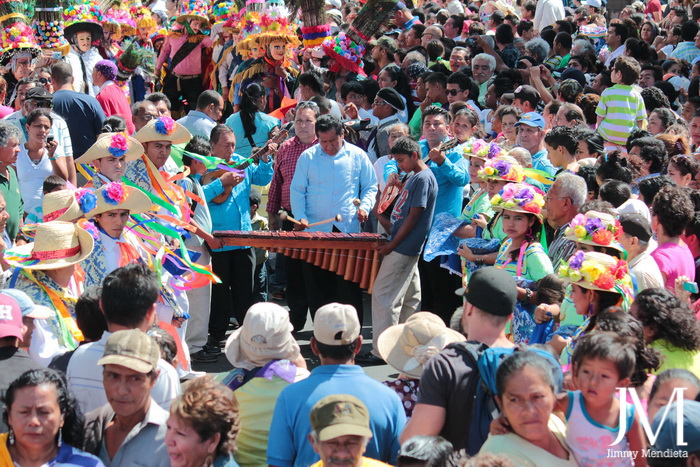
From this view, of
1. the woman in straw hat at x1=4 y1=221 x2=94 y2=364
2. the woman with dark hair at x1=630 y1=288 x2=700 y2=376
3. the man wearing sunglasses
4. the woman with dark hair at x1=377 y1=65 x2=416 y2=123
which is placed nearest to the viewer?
the woman with dark hair at x1=630 y1=288 x2=700 y2=376

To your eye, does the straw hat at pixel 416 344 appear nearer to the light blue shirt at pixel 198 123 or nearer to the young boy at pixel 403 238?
the young boy at pixel 403 238

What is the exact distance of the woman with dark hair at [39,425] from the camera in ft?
12.0

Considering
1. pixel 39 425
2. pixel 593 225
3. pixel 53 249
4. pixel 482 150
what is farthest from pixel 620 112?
pixel 39 425

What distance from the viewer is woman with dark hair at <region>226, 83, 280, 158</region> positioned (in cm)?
1038

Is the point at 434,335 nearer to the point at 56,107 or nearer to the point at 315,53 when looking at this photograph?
the point at 56,107

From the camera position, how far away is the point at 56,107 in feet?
32.0

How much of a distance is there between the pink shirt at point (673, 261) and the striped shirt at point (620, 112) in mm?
3618

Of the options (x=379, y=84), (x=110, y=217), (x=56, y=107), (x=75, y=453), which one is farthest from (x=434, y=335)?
(x=379, y=84)

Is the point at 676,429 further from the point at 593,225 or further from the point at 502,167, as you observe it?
the point at 502,167

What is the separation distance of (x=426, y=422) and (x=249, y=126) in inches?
274

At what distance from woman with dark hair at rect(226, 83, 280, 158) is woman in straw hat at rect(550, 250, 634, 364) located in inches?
225

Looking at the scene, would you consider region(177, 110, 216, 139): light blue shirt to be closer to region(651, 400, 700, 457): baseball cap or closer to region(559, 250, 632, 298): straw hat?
region(559, 250, 632, 298): straw hat

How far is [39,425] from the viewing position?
3.66 meters

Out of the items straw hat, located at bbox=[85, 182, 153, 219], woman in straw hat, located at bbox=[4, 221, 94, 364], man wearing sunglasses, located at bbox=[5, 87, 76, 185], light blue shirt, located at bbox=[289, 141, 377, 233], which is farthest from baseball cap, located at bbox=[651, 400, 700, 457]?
man wearing sunglasses, located at bbox=[5, 87, 76, 185]
